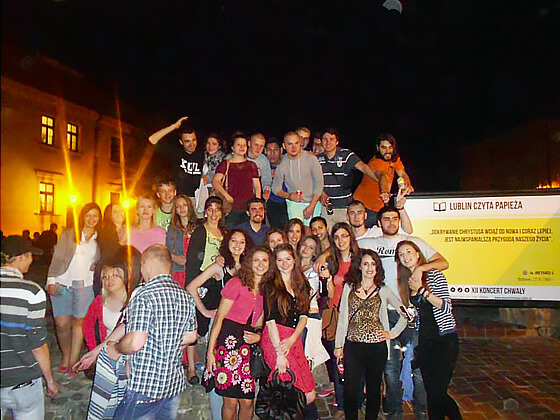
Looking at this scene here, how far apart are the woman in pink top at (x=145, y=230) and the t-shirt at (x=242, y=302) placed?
157cm

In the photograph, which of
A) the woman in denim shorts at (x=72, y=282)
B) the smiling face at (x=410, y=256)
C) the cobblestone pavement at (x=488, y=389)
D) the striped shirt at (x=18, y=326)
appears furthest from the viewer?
the woman in denim shorts at (x=72, y=282)

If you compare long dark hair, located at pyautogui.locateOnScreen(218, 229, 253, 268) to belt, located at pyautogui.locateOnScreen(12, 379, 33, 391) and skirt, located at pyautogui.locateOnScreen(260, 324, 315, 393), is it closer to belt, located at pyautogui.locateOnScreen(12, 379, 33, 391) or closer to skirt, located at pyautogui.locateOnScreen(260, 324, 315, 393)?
skirt, located at pyautogui.locateOnScreen(260, 324, 315, 393)

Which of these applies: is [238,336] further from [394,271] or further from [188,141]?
[188,141]

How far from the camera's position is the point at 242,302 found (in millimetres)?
4715

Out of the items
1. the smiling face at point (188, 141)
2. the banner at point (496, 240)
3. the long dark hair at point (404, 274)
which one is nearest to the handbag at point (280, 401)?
the long dark hair at point (404, 274)

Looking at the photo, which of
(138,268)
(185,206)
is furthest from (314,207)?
(138,268)

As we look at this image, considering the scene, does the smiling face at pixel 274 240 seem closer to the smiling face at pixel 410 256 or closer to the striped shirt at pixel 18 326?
the smiling face at pixel 410 256

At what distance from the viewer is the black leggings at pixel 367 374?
4.73m

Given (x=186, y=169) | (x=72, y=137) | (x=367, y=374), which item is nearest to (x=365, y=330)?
(x=367, y=374)

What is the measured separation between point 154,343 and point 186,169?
346 cm

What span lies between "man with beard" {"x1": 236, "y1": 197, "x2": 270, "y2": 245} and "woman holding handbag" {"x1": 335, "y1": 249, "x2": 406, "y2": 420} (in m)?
1.29

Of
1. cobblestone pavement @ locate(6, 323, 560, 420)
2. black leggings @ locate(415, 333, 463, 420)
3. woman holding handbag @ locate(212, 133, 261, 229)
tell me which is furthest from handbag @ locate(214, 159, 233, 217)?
black leggings @ locate(415, 333, 463, 420)

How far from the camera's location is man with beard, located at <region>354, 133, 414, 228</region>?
6.54m

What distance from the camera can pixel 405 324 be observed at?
199 inches
